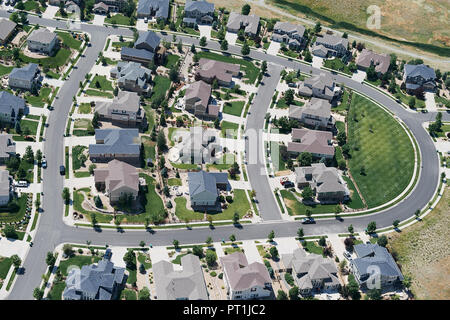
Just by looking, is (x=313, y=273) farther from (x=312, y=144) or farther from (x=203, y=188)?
(x=312, y=144)

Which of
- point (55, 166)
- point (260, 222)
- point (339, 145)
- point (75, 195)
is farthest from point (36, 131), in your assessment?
point (339, 145)

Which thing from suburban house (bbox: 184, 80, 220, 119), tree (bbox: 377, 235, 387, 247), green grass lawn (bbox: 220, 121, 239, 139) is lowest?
tree (bbox: 377, 235, 387, 247)

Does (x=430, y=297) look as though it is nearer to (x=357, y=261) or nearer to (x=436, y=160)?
(x=357, y=261)

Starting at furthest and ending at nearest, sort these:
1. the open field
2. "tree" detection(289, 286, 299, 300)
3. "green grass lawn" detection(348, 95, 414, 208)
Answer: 1. "green grass lawn" detection(348, 95, 414, 208)
2. the open field
3. "tree" detection(289, 286, 299, 300)

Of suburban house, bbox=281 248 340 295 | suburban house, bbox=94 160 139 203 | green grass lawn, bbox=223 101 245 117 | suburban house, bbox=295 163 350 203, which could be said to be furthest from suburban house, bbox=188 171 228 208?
green grass lawn, bbox=223 101 245 117

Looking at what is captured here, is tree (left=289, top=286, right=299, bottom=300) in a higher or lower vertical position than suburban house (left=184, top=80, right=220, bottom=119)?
lower

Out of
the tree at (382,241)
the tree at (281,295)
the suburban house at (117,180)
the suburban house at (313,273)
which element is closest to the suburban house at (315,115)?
the tree at (382,241)

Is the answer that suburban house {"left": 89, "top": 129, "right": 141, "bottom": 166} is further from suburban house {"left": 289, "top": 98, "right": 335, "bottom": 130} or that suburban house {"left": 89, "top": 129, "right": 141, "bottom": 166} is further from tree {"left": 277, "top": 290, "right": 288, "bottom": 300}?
tree {"left": 277, "top": 290, "right": 288, "bottom": 300}
